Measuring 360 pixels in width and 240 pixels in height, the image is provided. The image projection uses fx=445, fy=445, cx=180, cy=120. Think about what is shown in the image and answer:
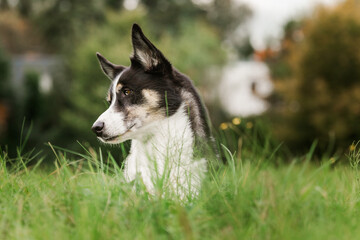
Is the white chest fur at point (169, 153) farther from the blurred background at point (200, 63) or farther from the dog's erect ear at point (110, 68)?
the blurred background at point (200, 63)

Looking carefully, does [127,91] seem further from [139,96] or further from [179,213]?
[179,213]

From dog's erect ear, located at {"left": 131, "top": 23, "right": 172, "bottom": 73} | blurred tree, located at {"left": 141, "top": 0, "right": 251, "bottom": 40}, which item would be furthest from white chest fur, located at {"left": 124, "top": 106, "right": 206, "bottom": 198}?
blurred tree, located at {"left": 141, "top": 0, "right": 251, "bottom": 40}

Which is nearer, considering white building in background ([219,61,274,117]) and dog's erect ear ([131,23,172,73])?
dog's erect ear ([131,23,172,73])

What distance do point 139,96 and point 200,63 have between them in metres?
34.9

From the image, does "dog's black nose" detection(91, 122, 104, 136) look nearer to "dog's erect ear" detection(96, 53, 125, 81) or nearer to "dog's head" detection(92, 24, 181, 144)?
"dog's head" detection(92, 24, 181, 144)

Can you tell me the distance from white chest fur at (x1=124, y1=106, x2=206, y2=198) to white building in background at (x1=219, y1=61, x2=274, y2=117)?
30016mm

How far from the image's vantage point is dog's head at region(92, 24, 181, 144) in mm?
4250

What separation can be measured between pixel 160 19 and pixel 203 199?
4728cm

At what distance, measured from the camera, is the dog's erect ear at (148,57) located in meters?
4.49

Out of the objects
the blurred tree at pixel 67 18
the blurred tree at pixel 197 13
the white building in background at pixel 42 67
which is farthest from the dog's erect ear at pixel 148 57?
the blurred tree at pixel 197 13

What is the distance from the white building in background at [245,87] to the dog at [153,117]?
29.7 m

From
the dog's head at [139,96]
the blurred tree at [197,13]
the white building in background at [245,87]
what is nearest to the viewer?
the dog's head at [139,96]

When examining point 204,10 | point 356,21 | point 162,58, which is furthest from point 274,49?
point 162,58

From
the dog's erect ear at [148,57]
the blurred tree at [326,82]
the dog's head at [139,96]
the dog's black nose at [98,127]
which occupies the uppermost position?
the dog's erect ear at [148,57]
